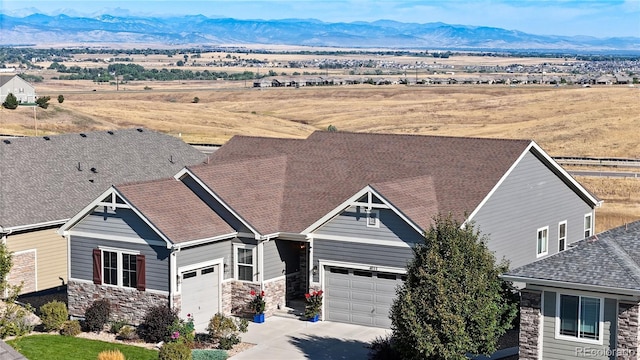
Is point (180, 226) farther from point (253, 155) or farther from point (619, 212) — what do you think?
point (619, 212)

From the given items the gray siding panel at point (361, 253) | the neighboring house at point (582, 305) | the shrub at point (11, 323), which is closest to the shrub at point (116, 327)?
the shrub at point (11, 323)

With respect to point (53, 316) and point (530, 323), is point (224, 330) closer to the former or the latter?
point (53, 316)

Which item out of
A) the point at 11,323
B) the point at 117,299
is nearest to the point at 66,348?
the point at 11,323

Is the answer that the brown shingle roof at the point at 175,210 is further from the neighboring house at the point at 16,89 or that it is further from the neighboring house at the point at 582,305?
the neighboring house at the point at 16,89

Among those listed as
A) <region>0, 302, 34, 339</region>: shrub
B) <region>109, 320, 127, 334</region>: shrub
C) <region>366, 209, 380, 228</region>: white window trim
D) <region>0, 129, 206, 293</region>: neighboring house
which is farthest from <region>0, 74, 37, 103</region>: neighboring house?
<region>366, 209, 380, 228</region>: white window trim

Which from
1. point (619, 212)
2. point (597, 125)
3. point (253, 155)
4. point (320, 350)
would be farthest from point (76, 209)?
point (597, 125)

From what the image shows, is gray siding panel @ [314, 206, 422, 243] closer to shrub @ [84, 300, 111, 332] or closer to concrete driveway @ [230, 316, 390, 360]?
concrete driveway @ [230, 316, 390, 360]
